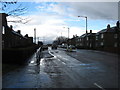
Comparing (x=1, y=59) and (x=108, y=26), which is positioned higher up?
(x=108, y=26)

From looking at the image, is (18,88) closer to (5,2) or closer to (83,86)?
(83,86)

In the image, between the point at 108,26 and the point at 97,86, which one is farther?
the point at 108,26

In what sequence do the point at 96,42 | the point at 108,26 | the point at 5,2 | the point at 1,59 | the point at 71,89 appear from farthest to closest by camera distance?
the point at 96,42, the point at 108,26, the point at 1,59, the point at 5,2, the point at 71,89

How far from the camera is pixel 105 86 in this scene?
895 centimetres

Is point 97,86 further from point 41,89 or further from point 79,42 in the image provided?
point 79,42

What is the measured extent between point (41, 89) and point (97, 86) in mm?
2389

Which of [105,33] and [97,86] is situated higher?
[105,33]

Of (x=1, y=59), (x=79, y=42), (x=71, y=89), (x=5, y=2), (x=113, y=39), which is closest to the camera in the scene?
(x=71, y=89)

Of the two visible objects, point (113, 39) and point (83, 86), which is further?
point (113, 39)

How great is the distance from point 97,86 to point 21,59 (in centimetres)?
1292

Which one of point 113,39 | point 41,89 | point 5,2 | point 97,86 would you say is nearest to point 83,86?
point 97,86

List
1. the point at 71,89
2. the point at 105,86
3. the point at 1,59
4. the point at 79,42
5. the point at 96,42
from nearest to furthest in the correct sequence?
the point at 71,89, the point at 105,86, the point at 1,59, the point at 96,42, the point at 79,42

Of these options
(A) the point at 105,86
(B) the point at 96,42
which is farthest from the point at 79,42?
(A) the point at 105,86

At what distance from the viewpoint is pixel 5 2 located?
1303 centimetres
